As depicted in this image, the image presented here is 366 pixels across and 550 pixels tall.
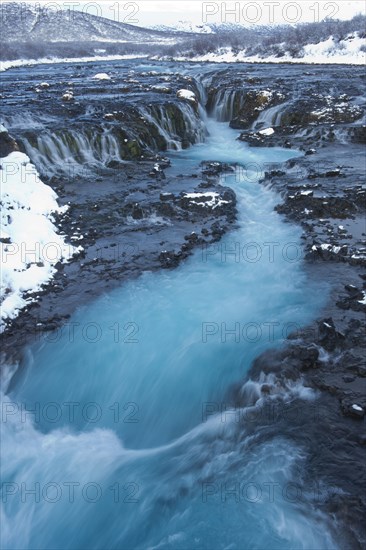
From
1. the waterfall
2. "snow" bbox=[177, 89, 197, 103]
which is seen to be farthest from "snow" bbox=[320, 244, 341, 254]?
"snow" bbox=[177, 89, 197, 103]

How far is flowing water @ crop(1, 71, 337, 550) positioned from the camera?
590 centimetres

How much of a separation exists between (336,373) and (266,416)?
1507 millimetres

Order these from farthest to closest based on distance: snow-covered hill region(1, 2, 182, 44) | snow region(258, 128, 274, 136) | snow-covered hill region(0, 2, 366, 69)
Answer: snow-covered hill region(1, 2, 182, 44) < snow-covered hill region(0, 2, 366, 69) < snow region(258, 128, 274, 136)

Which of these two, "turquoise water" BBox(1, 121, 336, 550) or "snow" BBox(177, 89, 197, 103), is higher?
"snow" BBox(177, 89, 197, 103)

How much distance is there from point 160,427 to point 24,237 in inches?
268

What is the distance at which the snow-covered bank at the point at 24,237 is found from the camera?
1013 centimetres

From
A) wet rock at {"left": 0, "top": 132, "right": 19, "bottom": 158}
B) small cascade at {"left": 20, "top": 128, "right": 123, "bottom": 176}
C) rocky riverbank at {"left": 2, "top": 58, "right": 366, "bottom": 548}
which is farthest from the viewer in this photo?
small cascade at {"left": 20, "top": 128, "right": 123, "bottom": 176}

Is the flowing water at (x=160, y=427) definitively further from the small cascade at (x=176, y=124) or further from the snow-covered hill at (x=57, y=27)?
the snow-covered hill at (x=57, y=27)

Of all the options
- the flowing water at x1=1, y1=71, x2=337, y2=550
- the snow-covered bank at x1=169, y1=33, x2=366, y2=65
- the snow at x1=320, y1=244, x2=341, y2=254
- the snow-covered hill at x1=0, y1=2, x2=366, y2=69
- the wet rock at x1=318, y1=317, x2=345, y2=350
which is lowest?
the flowing water at x1=1, y1=71, x2=337, y2=550

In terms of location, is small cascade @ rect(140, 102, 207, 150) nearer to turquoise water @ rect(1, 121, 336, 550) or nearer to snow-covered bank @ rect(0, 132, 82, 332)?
snow-covered bank @ rect(0, 132, 82, 332)

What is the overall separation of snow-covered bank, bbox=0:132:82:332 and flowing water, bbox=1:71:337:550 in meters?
1.55

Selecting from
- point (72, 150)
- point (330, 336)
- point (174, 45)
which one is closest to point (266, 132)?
point (72, 150)

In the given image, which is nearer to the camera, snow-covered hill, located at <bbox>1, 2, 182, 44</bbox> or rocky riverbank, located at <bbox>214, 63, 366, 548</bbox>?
rocky riverbank, located at <bbox>214, 63, 366, 548</bbox>

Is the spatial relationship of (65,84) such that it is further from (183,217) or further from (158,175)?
(183,217)
